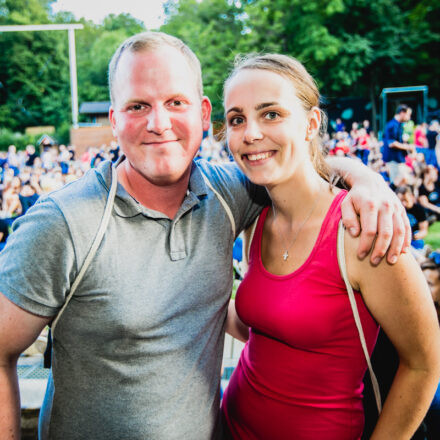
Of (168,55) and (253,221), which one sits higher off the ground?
(168,55)

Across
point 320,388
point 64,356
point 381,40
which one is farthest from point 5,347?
point 381,40

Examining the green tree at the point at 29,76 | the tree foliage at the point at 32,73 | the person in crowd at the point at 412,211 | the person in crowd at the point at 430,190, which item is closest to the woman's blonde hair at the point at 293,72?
the person in crowd at the point at 412,211

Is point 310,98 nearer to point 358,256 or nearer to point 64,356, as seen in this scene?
point 358,256

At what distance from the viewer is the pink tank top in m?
1.52

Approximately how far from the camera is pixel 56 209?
138cm

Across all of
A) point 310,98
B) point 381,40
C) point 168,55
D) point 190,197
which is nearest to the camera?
point 168,55

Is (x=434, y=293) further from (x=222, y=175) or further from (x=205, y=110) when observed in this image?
(x=205, y=110)

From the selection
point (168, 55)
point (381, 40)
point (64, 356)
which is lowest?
point (64, 356)

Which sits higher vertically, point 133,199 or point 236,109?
point 236,109

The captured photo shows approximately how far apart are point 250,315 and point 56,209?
0.86 m

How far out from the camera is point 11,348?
1380 mm

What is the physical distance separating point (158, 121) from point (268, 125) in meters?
0.47

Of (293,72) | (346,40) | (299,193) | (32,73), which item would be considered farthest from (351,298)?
(32,73)

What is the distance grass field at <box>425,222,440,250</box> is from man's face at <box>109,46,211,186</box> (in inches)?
275
